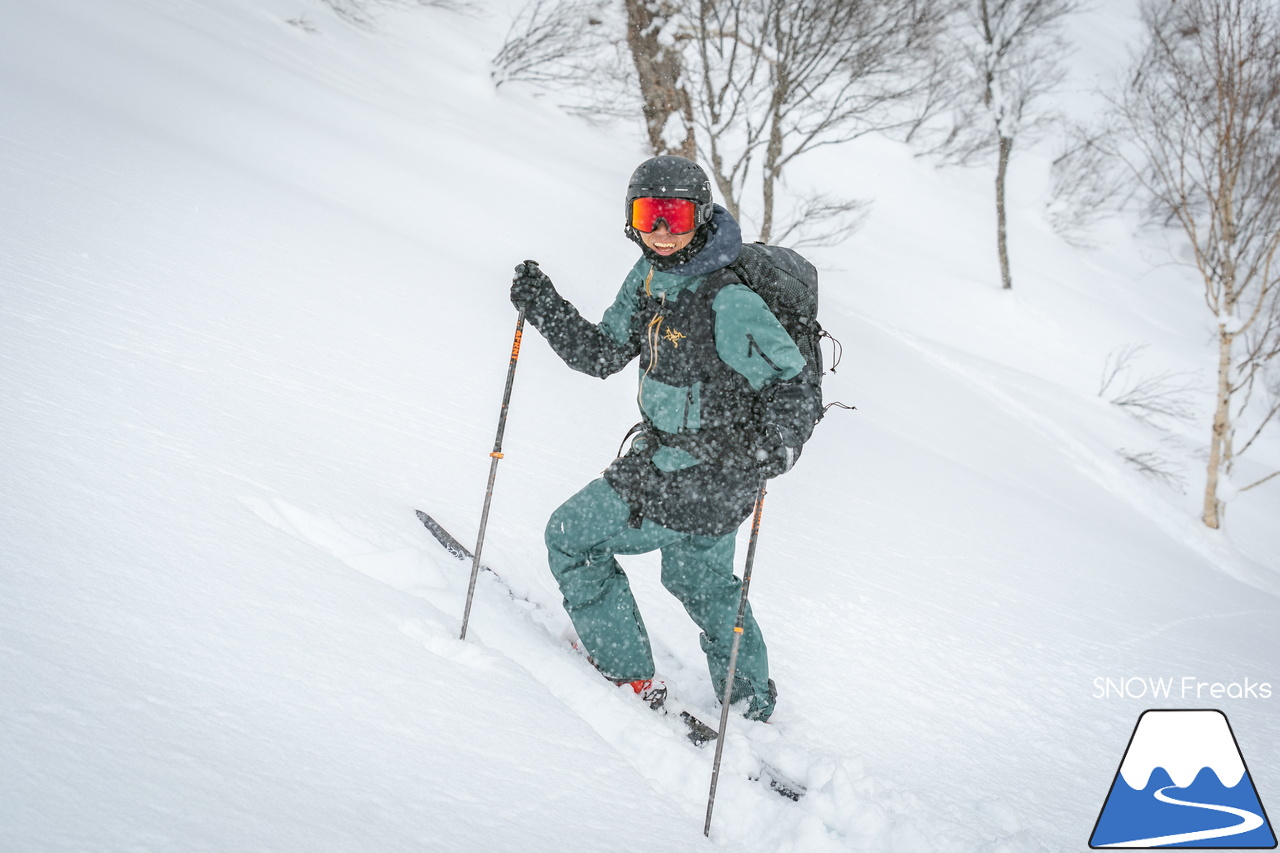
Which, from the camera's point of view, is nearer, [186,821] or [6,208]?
[186,821]

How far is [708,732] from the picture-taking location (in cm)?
248

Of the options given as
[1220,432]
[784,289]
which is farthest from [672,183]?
[1220,432]

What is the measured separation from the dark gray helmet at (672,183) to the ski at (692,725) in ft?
4.71

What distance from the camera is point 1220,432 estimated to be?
940cm

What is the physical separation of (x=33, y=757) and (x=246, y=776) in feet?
1.11

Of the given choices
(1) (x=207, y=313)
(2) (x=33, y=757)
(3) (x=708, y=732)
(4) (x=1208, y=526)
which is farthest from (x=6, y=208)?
(4) (x=1208, y=526)

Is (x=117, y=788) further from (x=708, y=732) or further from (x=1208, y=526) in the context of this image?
(x=1208, y=526)

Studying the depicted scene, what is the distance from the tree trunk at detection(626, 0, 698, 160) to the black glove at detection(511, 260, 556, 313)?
9.23 metres

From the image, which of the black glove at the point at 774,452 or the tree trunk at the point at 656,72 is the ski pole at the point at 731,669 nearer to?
the black glove at the point at 774,452

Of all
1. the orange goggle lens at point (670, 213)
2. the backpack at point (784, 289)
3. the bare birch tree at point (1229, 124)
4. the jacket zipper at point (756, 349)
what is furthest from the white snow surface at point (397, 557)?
the bare birch tree at point (1229, 124)

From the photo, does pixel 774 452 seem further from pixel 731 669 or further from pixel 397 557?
pixel 397 557

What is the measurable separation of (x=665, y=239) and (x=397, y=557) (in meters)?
1.40

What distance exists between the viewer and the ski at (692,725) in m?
2.30

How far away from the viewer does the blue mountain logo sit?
7.98 feet
